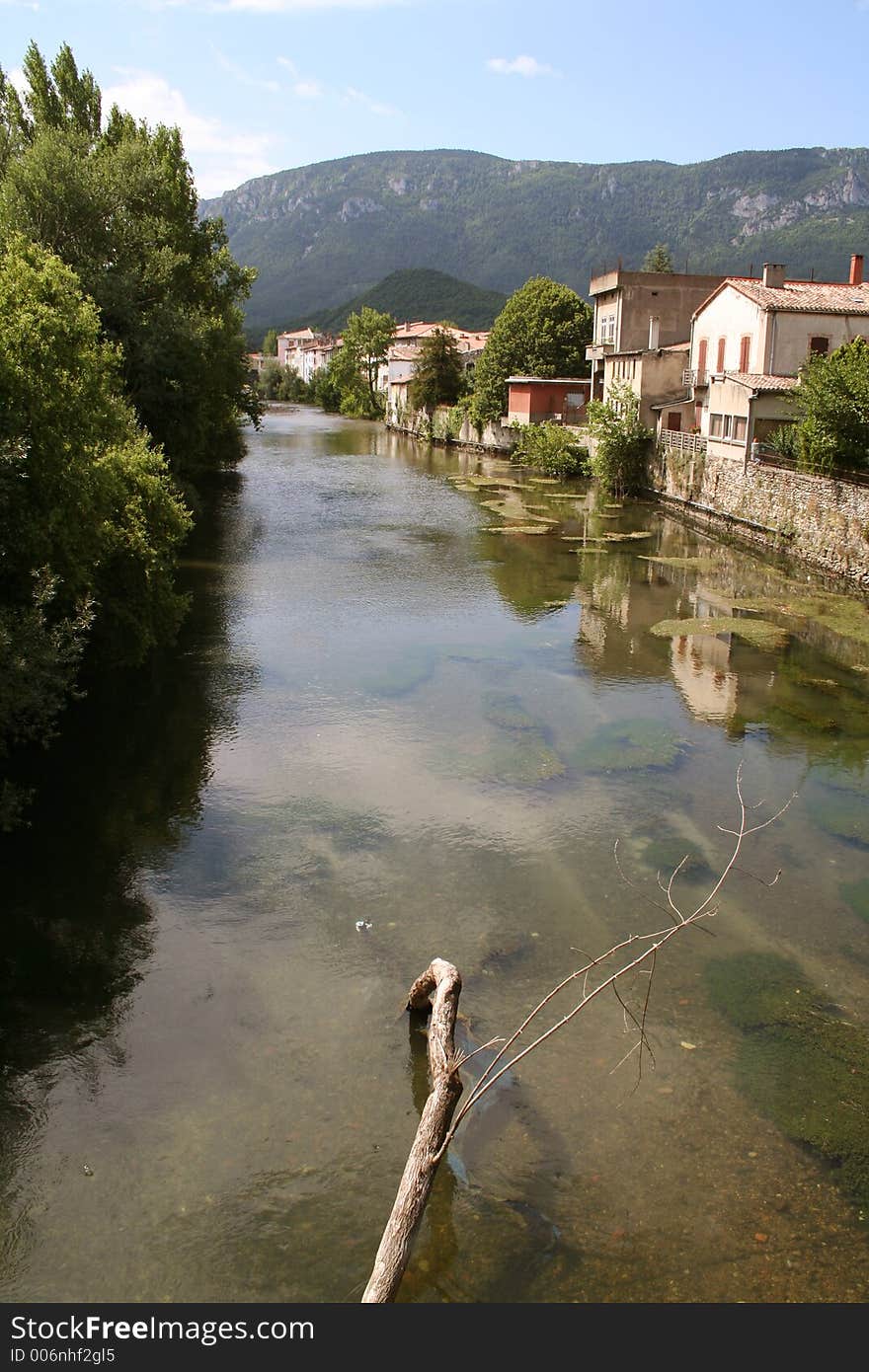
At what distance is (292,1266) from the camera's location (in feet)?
23.4

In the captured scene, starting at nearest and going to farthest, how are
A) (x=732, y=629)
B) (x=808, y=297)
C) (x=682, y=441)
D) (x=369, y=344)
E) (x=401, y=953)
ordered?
(x=401, y=953)
(x=732, y=629)
(x=808, y=297)
(x=682, y=441)
(x=369, y=344)

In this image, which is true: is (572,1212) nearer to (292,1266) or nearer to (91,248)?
(292,1266)

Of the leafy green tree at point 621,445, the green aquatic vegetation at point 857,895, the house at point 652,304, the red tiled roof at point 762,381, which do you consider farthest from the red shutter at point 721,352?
the green aquatic vegetation at point 857,895

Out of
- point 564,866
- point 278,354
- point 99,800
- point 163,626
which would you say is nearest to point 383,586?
point 163,626

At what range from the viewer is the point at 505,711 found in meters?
17.8

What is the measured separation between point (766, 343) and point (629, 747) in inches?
1066

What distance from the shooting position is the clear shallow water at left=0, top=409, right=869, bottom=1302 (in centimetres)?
736

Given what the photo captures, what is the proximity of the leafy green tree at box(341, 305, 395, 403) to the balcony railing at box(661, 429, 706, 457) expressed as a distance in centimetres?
6019

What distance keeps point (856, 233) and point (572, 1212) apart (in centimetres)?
19841

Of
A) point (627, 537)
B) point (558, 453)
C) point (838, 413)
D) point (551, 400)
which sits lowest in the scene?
point (627, 537)

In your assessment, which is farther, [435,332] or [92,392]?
[435,332]

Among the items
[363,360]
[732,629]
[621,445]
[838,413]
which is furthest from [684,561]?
[363,360]

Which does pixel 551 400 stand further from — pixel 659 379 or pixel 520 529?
pixel 520 529

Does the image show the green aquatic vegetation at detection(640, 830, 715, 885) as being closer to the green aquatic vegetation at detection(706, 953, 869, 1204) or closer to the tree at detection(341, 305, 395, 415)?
the green aquatic vegetation at detection(706, 953, 869, 1204)
